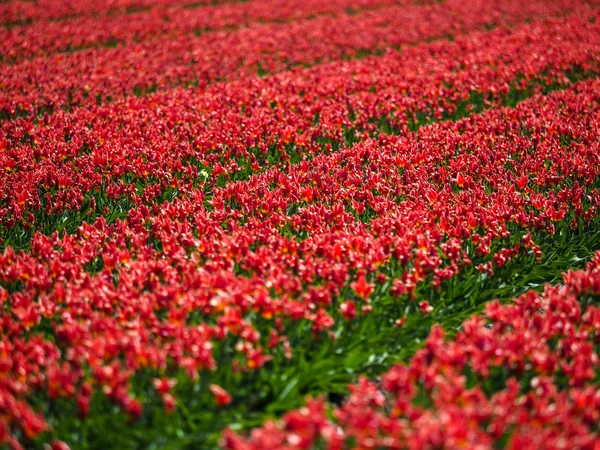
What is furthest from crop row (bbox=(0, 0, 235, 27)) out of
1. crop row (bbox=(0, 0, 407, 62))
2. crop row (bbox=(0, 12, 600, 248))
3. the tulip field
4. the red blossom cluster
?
the red blossom cluster

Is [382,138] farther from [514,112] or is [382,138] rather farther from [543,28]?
[543,28]

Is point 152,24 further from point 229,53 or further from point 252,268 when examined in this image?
point 252,268

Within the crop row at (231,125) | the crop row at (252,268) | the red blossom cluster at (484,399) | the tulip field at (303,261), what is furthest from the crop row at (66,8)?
the red blossom cluster at (484,399)

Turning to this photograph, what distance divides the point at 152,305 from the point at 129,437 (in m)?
0.80

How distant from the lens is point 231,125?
690cm

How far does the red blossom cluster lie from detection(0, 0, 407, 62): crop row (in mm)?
11810

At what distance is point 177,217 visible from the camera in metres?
4.75

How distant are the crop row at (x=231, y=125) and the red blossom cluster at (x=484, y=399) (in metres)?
3.26

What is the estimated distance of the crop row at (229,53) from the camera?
9.13m

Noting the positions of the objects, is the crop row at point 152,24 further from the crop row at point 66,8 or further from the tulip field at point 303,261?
the tulip field at point 303,261

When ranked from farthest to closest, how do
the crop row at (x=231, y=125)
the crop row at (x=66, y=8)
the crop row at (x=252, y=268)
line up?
the crop row at (x=66, y=8), the crop row at (x=231, y=125), the crop row at (x=252, y=268)

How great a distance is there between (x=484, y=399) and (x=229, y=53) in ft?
34.5

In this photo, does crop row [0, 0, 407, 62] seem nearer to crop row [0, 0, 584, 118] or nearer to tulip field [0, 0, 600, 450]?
crop row [0, 0, 584, 118]

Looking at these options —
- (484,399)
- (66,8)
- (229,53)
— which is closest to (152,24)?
(66,8)
